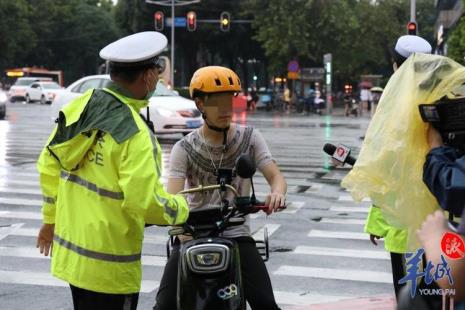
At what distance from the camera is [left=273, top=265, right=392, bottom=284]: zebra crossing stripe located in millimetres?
6770

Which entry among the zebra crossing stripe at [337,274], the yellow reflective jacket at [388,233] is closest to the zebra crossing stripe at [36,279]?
the zebra crossing stripe at [337,274]

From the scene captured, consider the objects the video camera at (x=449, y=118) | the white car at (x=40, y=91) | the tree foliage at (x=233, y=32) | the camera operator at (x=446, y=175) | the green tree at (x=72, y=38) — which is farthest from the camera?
the green tree at (x=72, y=38)

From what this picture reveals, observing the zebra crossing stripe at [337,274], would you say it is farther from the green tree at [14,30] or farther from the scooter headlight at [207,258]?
the green tree at [14,30]

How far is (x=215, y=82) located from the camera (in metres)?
3.65

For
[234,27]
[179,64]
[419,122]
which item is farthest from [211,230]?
[179,64]

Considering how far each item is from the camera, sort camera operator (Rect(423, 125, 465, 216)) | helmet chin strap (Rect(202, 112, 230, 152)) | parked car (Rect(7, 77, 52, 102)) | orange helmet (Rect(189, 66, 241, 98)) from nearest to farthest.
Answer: camera operator (Rect(423, 125, 465, 216)) → orange helmet (Rect(189, 66, 241, 98)) → helmet chin strap (Rect(202, 112, 230, 152)) → parked car (Rect(7, 77, 52, 102))

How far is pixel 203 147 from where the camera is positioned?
385 centimetres

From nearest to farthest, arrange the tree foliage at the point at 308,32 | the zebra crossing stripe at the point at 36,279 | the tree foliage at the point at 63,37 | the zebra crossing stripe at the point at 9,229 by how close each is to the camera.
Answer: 1. the zebra crossing stripe at the point at 36,279
2. the zebra crossing stripe at the point at 9,229
3. the tree foliage at the point at 308,32
4. the tree foliage at the point at 63,37

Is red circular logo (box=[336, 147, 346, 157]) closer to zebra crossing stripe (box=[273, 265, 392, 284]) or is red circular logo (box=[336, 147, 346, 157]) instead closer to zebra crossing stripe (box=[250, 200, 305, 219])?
zebra crossing stripe (box=[273, 265, 392, 284])

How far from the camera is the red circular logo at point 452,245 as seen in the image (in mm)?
2071

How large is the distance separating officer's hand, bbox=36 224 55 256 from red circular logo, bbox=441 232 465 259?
1.91 metres

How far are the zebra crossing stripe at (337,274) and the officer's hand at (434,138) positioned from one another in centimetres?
401

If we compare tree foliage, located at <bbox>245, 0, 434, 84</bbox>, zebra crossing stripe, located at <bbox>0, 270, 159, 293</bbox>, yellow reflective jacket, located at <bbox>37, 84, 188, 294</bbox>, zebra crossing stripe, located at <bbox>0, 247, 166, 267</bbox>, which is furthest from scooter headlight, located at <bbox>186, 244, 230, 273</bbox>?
tree foliage, located at <bbox>245, 0, 434, 84</bbox>

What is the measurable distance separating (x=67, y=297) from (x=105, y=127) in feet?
11.3
